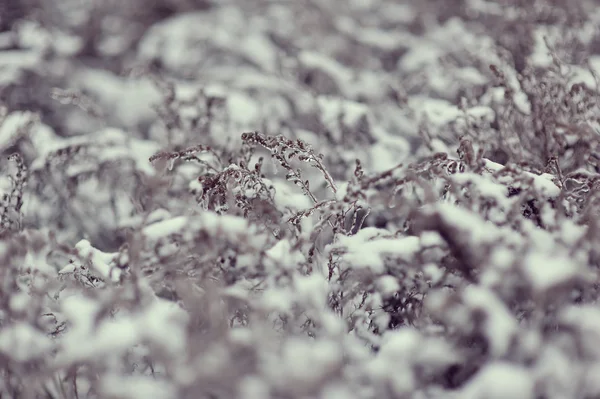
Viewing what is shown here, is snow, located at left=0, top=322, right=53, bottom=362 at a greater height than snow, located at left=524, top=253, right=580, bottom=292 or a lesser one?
lesser

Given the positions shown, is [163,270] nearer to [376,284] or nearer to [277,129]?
[376,284]

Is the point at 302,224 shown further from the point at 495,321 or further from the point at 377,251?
the point at 495,321

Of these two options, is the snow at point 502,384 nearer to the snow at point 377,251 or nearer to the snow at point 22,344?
the snow at point 377,251

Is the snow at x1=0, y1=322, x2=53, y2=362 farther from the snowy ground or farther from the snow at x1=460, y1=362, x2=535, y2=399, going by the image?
the snow at x1=460, y1=362, x2=535, y2=399

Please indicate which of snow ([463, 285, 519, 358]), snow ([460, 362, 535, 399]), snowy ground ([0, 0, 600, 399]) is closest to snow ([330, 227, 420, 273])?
snowy ground ([0, 0, 600, 399])

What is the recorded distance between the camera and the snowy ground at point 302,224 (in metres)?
1.20

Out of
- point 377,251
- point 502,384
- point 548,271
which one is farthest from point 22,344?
point 548,271

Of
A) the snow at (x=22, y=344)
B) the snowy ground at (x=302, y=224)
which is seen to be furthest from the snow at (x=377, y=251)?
the snow at (x=22, y=344)

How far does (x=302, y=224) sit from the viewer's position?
205cm

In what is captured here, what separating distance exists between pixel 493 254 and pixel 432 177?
79 centimetres

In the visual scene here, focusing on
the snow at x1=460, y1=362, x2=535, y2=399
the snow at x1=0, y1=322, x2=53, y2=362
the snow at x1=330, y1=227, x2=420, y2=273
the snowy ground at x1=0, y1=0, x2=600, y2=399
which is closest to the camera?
the snow at x1=460, y1=362, x2=535, y2=399

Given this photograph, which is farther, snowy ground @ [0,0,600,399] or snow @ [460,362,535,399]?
snowy ground @ [0,0,600,399]

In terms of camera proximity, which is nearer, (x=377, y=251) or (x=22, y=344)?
(x=22, y=344)

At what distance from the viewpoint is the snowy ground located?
1.20 meters
